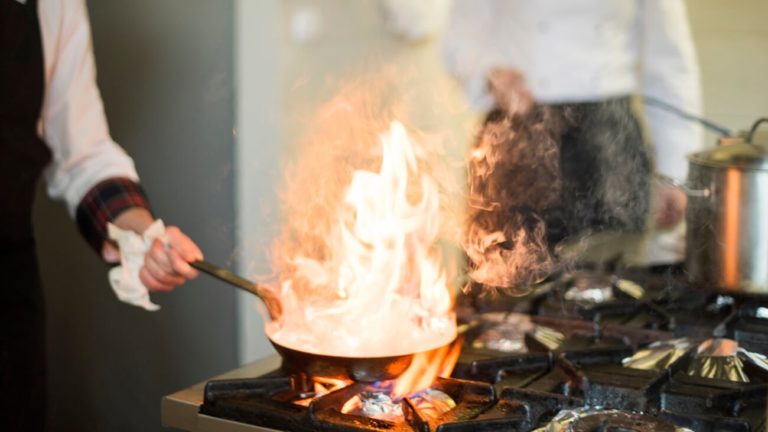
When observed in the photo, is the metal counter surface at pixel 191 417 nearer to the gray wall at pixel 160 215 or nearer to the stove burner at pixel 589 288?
the stove burner at pixel 589 288

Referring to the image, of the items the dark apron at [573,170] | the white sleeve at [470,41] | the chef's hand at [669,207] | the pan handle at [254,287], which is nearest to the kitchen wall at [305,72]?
the white sleeve at [470,41]

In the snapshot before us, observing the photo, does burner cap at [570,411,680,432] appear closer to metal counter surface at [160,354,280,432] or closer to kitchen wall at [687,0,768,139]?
metal counter surface at [160,354,280,432]

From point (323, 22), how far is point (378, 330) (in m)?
1.56

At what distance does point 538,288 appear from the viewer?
5.61ft

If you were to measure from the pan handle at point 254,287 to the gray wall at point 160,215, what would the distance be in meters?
0.81

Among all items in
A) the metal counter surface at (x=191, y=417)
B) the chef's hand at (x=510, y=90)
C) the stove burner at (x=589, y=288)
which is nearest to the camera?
the metal counter surface at (x=191, y=417)

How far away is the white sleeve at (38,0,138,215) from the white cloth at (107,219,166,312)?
0.18 meters

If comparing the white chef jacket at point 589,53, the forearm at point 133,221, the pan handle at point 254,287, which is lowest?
the pan handle at point 254,287

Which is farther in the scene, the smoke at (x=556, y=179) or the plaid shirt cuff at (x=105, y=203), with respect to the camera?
the smoke at (x=556, y=179)

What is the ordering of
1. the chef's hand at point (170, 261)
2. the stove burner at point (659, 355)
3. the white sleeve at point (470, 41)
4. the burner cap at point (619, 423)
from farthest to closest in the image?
the white sleeve at point (470, 41), the chef's hand at point (170, 261), the stove burner at point (659, 355), the burner cap at point (619, 423)

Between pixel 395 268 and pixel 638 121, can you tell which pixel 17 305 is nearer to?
pixel 395 268

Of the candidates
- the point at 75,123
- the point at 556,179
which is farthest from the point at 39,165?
the point at 556,179

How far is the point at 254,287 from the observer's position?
127 cm

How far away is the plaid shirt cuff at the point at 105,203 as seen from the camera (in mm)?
1566
